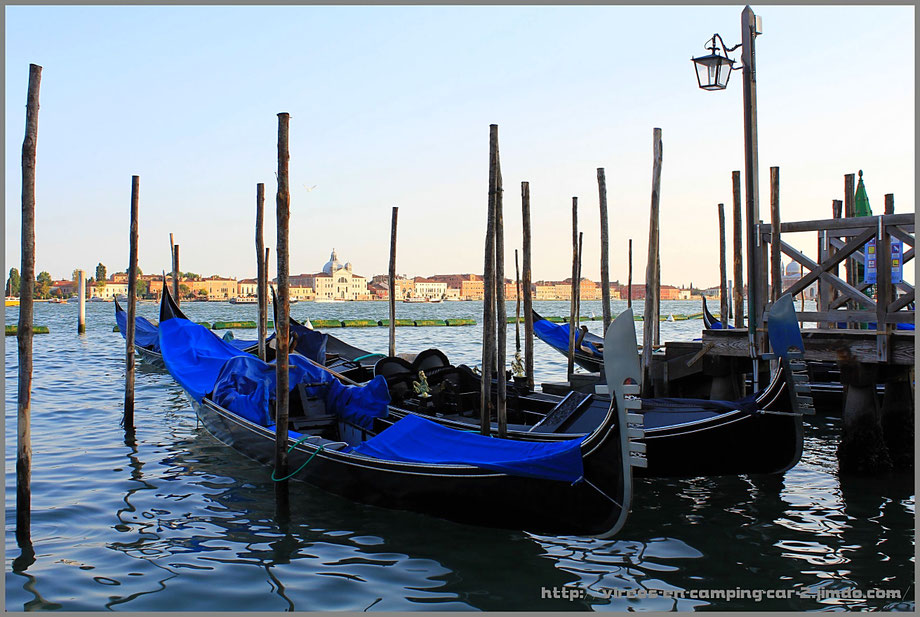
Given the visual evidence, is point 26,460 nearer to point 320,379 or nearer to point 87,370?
point 320,379

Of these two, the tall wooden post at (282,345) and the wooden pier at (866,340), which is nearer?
the tall wooden post at (282,345)

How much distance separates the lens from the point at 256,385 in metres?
5.89

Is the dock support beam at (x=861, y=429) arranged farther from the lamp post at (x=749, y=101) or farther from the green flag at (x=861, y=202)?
the green flag at (x=861, y=202)

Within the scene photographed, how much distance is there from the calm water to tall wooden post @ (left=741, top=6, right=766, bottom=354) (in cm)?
110

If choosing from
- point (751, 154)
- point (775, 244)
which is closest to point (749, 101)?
point (751, 154)

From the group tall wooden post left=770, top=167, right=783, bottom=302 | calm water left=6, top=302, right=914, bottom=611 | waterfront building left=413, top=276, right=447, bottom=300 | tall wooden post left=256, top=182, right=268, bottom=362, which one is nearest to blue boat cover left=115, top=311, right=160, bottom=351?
tall wooden post left=256, top=182, right=268, bottom=362

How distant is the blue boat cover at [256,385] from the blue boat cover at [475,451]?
0.90 m

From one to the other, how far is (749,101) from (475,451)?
2.96 meters

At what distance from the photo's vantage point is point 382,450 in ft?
14.5

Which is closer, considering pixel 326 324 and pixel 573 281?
pixel 573 281

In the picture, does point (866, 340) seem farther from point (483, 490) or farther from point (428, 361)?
point (428, 361)

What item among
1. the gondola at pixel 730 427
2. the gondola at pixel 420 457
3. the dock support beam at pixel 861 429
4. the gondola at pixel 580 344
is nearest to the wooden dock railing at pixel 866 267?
the dock support beam at pixel 861 429

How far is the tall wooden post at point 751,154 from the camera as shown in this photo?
195 inches

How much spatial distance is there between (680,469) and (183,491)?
3.18 meters
